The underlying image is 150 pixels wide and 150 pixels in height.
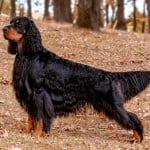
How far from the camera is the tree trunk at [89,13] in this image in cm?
1744

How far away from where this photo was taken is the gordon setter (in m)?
7.63

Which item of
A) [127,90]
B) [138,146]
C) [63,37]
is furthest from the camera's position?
[63,37]

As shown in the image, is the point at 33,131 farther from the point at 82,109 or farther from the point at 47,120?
the point at 82,109

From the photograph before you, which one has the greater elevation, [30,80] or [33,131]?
[30,80]

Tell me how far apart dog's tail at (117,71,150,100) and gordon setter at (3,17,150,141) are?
6.1 inches

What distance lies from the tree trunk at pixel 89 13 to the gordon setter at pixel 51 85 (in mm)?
9821

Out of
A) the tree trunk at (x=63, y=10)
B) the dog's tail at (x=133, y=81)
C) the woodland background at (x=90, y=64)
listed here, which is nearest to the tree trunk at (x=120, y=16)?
the woodland background at (x=90, y=64)

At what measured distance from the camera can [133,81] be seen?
796cm

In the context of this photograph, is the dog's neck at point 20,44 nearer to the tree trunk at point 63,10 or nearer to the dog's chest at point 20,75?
the dog's chest at point 20,75

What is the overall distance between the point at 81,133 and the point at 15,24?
6.76 ft

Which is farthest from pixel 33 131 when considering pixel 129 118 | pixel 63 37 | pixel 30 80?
pixel 63 37

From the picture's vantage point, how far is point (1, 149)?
20.6 feet

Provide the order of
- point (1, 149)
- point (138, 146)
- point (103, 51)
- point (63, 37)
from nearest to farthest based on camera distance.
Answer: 1. point (1, 149)
2. point (138, 146)
3. point (103, 51)
4. point (63, 37)

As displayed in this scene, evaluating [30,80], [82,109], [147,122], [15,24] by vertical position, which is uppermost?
[15,24]
